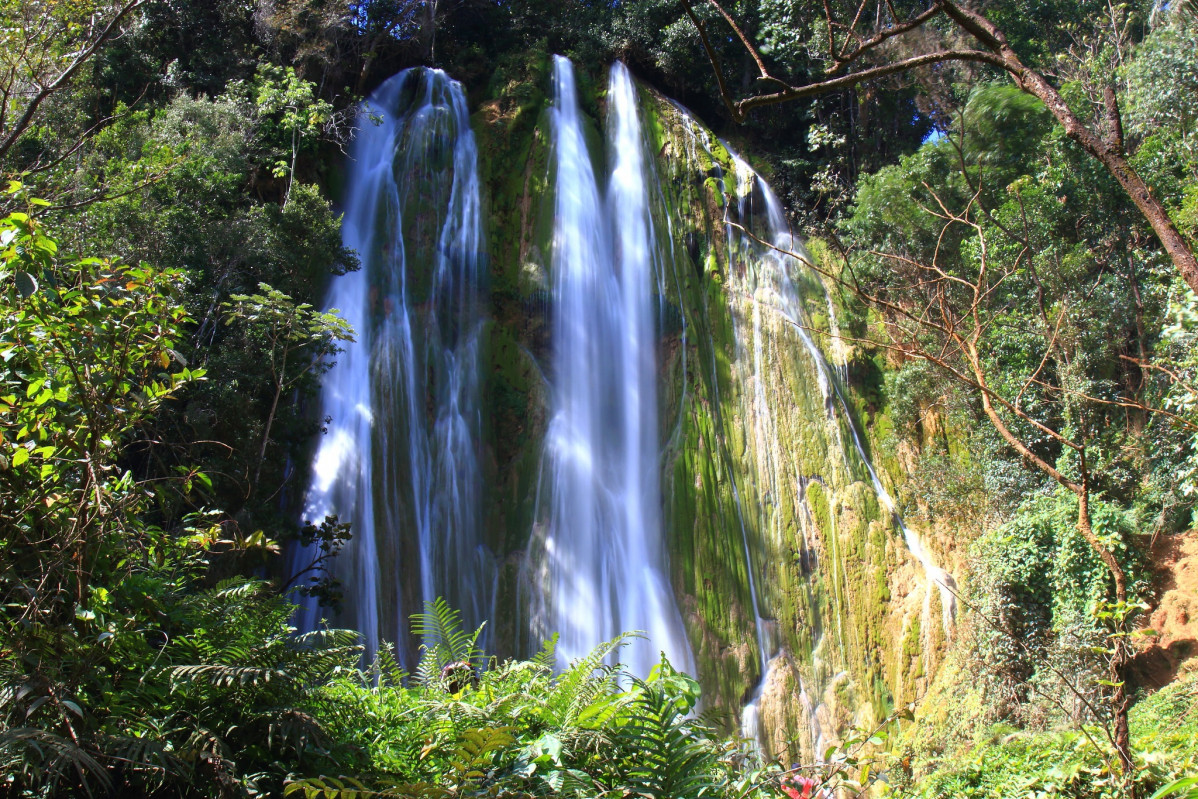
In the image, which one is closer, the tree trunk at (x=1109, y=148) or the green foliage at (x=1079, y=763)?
the tree trunk at (x=1109, y=148)

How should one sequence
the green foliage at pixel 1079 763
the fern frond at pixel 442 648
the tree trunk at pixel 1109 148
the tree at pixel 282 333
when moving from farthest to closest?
the tree at pixel 282 333
the fern frond at pixel 442 648
the green foliage at pixel 1079 763
the tree trunk at pixel 1109 148

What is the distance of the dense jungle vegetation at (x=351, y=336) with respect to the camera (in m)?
2.88

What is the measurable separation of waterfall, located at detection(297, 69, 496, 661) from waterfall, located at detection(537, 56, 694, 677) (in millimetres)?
1534

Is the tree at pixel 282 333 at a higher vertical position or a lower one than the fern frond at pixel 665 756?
higher

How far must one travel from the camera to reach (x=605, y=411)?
15055 mm

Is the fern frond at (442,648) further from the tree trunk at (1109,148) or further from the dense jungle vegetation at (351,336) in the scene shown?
the tree trunk at (1109,148)

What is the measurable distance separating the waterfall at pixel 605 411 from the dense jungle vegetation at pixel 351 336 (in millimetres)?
1146

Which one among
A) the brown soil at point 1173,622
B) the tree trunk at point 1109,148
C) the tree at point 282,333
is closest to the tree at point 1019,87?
the tree trunk at point 1109,148

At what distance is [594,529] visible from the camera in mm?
14047

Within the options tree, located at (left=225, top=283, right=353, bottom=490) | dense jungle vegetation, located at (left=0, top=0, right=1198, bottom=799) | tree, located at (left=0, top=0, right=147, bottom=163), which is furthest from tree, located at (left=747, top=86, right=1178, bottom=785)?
tree, located at (left=0, top=0, right=147, bottom=163)

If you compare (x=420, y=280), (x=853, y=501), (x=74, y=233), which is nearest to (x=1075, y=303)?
(x=853, y=501)

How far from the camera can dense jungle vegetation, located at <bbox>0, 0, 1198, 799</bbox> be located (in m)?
2.88

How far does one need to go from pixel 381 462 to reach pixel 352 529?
4.33 ft

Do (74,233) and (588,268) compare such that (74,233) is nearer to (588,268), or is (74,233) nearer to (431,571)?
(431,571)
